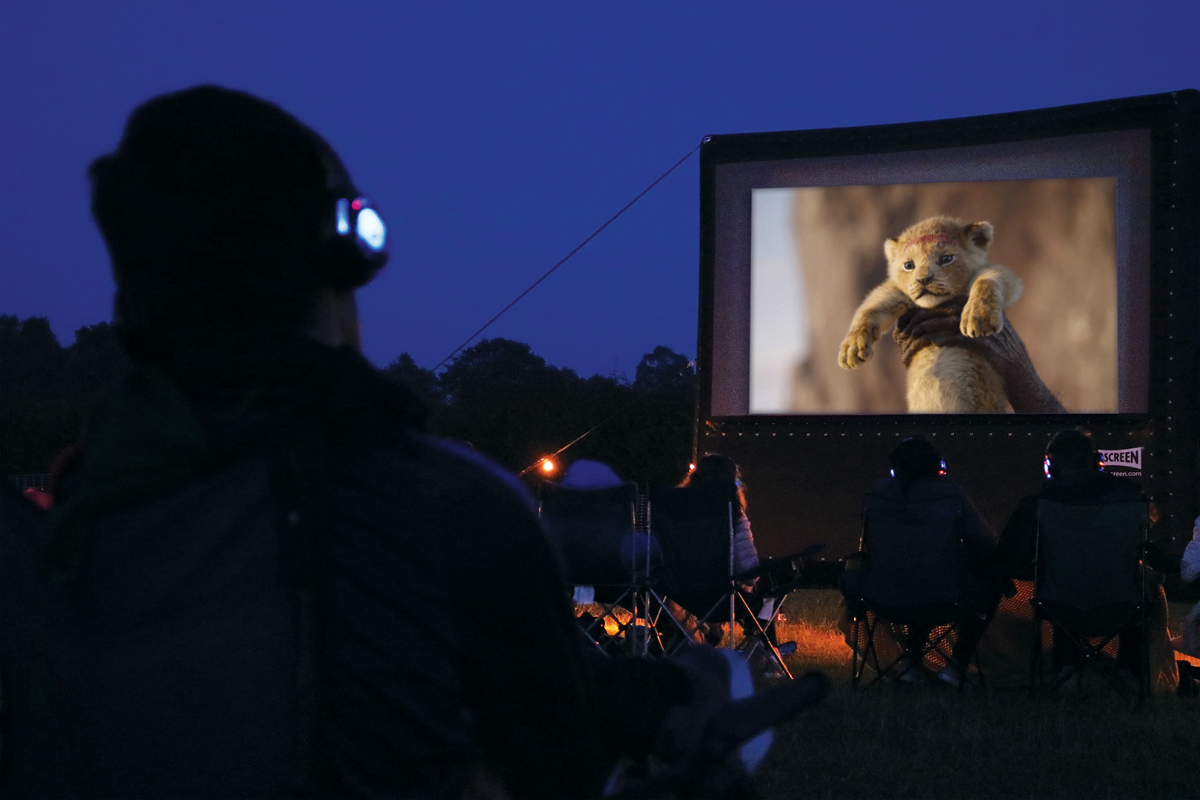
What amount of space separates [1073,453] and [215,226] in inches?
200

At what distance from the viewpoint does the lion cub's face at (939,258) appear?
793 centimetres

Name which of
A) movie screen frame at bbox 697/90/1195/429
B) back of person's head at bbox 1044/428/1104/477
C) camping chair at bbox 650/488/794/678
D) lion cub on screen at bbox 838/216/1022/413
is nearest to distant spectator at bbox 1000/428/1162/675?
back of person's head at bbox 1044/428/1104/477

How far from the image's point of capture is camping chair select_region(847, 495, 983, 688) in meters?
5.21

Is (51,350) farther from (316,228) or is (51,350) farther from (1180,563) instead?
(316,228)

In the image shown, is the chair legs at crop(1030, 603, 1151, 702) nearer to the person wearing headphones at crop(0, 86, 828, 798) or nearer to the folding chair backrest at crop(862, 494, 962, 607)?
the folding chair backrest at crop(862, 494, 962, 607)

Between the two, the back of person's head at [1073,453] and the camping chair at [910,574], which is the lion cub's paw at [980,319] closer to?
the back of person's head at [1073,453]

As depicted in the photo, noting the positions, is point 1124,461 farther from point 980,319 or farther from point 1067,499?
point 1067,499

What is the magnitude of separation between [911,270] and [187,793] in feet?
25.7

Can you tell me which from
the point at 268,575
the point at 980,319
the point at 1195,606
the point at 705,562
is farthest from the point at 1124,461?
the point at 268,575

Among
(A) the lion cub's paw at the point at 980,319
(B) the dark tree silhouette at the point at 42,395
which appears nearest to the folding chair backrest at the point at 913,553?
(A) the lion cub's paw at the point at 980,319

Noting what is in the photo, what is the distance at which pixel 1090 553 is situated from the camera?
196 inches

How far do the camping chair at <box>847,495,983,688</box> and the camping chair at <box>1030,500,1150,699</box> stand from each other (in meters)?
0.38

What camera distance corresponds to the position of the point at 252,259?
34.5 inches

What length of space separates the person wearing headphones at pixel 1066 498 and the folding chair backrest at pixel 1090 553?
64 millimetres
